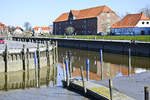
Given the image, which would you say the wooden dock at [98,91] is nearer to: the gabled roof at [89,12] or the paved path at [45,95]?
the paved path at [45,95]

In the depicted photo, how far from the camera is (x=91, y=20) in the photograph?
328 ft

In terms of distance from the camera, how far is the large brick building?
97.1 meters

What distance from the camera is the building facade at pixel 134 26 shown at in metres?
76.9

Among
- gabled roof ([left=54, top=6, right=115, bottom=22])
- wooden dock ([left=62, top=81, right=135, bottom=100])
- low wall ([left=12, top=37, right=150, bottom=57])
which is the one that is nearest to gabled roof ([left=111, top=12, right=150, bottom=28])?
gabled roof ([left=54, top=6, right=115, bottom=22])

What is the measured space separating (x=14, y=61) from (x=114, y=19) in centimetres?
7582

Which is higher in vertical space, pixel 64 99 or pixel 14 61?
pixel 14 61

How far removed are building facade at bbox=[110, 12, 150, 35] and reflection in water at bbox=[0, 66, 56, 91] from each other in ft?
171

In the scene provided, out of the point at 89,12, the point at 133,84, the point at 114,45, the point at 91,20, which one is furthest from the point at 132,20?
the point at 133,84

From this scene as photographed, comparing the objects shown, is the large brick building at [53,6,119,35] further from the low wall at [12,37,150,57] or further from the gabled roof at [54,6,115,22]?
the low wall at [12,37,150,57]

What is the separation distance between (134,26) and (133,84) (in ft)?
196

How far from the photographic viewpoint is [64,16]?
128m

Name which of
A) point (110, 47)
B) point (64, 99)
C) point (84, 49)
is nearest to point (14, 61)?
point (64, 99)

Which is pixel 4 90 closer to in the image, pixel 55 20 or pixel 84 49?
pixel 84 49

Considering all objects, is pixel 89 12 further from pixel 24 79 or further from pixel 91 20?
pixel 24 79
